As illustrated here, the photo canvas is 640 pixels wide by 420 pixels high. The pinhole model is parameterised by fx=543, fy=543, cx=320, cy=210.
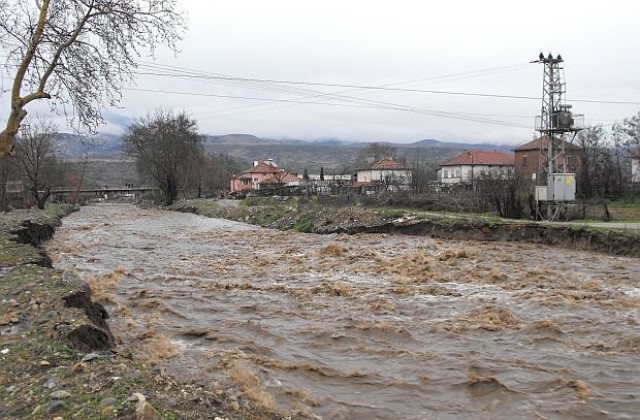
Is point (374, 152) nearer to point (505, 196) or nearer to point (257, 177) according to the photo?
point (257, 177)

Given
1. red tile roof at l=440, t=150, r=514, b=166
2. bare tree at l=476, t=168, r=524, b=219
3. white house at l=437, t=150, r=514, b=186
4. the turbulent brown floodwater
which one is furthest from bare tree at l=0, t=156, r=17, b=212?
red tile roof at l=440, t=150, r=514, b=166

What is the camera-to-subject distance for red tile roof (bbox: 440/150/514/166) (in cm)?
9950

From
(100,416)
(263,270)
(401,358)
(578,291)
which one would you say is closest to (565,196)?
(578,291)

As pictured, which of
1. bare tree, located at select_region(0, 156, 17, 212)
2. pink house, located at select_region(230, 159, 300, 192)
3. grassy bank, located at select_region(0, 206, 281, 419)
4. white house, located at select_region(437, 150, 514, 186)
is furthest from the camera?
pink house, located at select_region(230, 159, 300, 192)

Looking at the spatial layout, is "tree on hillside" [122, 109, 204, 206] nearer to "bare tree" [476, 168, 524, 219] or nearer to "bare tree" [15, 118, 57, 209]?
"bare tree" [15, 118, 57, 209]

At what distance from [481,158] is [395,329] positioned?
95995 millimetres

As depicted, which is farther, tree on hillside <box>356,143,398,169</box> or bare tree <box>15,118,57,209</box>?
tree on hillside <box>356,143,398,169</box>

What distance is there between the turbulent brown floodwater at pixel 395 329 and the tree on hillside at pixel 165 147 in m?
53.3

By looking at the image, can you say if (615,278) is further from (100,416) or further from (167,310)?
(100,416)

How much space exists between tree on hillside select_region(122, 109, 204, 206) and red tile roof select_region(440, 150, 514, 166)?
1977 inches

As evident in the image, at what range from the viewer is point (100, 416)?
452 cm

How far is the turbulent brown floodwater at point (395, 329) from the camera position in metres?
7.07

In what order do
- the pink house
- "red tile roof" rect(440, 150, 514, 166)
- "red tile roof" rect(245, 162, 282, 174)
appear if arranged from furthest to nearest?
"red tile roof" rect(245, 162, 282, 174) → the pink house → "red tile roof" rect(440, 150, 514, 166)

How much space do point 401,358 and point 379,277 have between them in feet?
25.8
